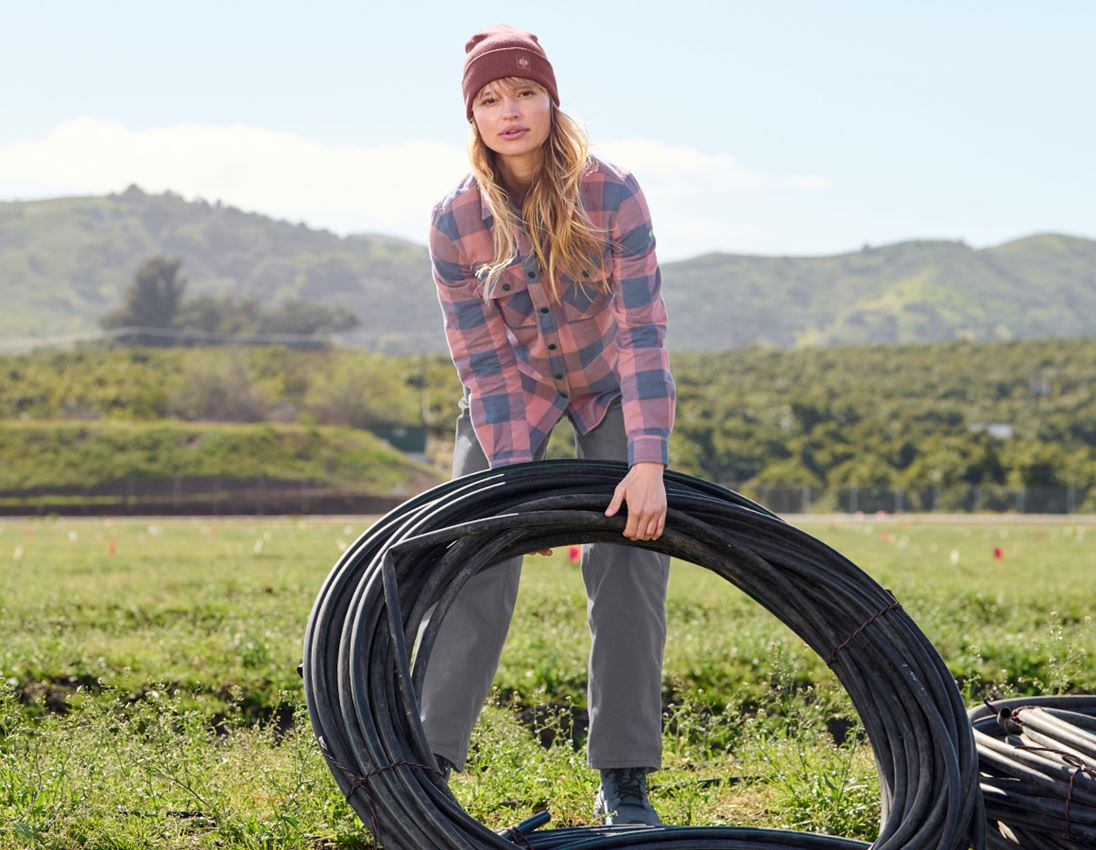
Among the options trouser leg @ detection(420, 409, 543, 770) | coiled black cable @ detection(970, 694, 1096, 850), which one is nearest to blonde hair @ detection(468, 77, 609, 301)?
trouser leg @ detection(420, 409, 543, 770)

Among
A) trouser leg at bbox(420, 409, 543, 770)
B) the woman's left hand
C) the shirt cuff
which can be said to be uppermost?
the shirt cuff

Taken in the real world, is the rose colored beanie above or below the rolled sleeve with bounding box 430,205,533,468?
above

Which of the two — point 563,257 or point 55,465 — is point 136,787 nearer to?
point 563,257

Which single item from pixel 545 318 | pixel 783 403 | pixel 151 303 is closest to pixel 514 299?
pixel 545 318

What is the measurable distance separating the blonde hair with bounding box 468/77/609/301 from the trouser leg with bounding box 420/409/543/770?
2.75 feet

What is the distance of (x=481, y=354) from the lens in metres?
3.70

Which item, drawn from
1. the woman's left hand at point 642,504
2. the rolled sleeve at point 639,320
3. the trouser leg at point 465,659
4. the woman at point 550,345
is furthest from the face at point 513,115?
the trouser leg at point 465,659

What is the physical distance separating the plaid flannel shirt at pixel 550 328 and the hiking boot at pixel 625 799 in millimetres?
923

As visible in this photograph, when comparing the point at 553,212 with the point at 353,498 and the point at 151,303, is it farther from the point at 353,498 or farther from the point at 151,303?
the point at 151,303

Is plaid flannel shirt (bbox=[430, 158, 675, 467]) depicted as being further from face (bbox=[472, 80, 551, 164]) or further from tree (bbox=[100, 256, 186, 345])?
tree (bbox=[100, 256, 186, 345])

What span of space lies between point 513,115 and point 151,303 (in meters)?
104

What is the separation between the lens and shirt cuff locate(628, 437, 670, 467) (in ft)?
11.0

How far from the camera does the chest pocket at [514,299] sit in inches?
142

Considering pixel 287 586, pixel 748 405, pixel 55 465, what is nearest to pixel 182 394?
pixel 55 465
